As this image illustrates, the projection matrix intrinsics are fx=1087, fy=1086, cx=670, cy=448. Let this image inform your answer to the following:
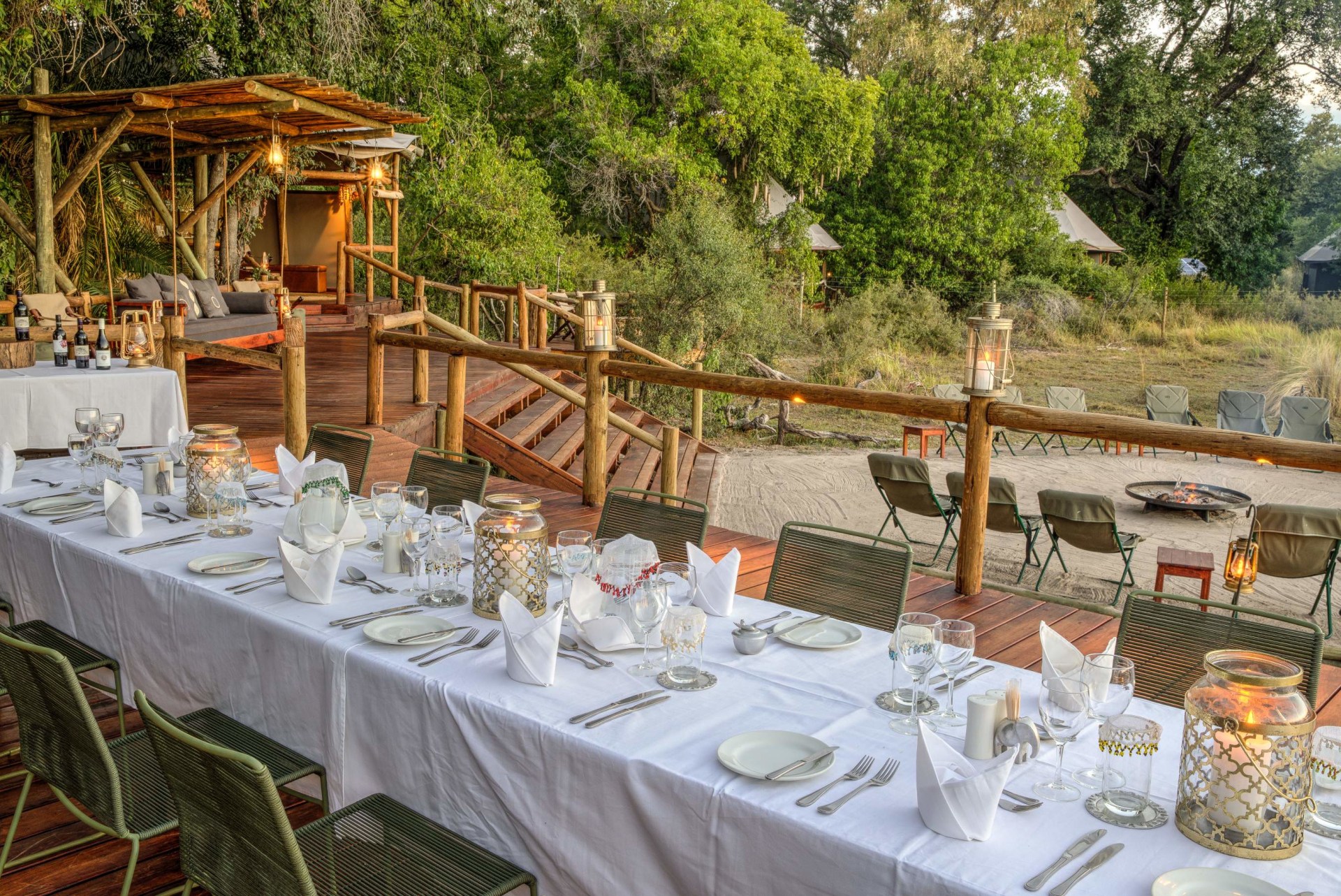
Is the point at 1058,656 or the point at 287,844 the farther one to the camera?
the point at 1058,656

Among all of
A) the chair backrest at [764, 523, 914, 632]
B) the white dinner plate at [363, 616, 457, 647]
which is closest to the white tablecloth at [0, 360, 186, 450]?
the white dinner plate at [363, 616, 457, 647]

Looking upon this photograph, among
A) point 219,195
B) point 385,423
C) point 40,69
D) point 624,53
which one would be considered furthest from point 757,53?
point 385,423

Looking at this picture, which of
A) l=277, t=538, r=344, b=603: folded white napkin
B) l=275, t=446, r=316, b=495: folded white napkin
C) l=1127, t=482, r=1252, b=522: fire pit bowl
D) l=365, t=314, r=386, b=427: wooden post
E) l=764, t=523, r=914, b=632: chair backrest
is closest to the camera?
l=277, t=538, r=344, b=603: folded white napkin

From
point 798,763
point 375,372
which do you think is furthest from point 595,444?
point 798,763

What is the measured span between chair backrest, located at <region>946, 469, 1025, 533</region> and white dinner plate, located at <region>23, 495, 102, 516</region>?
6237 mm

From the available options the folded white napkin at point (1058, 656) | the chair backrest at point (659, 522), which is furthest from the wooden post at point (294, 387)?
the folded white napkin at point (1058, 656)

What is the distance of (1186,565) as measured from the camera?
25.3 feet

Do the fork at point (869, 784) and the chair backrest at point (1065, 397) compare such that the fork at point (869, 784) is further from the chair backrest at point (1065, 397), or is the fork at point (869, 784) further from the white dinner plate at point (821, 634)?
the chair backrest at point (1065, 397)

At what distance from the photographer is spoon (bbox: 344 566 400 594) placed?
294cm

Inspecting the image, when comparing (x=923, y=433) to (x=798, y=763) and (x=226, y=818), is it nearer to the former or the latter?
(x=798, y=763)

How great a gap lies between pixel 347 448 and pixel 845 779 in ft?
12.2

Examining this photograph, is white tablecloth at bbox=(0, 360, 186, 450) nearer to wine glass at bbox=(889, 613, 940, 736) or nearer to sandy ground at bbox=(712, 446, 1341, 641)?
wine glass at bbox=(889, 613, 940, 736)

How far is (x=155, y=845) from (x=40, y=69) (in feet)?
33.2

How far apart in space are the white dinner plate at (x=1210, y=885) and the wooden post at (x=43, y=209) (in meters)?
10.9
